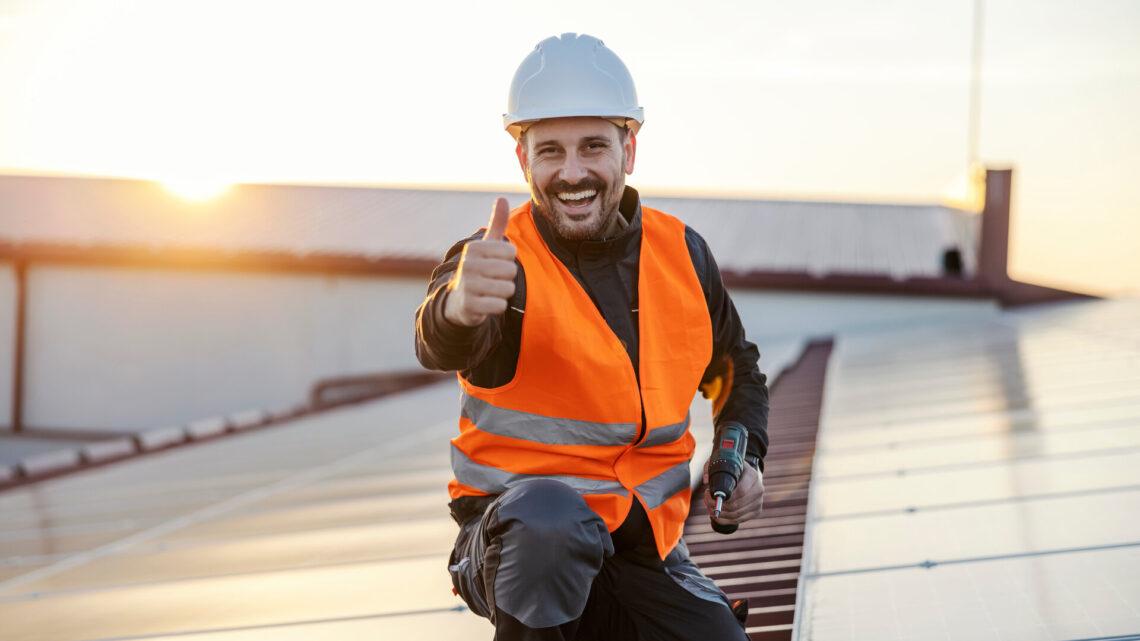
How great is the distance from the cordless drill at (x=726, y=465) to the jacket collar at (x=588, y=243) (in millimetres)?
559

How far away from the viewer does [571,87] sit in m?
2.98

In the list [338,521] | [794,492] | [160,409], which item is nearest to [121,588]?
[338,521]

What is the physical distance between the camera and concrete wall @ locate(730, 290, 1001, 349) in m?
15.1

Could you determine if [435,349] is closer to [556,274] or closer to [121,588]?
[556,274]

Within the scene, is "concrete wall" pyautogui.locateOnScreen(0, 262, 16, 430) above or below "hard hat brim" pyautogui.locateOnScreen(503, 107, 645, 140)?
below

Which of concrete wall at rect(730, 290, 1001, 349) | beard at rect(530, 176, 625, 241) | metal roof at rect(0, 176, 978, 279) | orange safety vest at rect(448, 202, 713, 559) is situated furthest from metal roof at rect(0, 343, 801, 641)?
metal roof at rect(0, 176, 978, 279)

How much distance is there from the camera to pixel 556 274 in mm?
2893

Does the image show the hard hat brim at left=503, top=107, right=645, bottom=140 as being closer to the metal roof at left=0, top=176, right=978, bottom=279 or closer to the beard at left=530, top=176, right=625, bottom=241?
the beard at left=530, top=176, right=625, bottom=241

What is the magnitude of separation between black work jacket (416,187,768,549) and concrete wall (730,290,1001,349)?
38.5 feet

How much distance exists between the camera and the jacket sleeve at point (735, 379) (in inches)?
129

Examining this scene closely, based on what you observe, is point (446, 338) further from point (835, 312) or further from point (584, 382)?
point (835, 312)

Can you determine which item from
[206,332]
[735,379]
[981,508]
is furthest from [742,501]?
[206,332]

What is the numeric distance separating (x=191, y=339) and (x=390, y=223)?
3.57 m

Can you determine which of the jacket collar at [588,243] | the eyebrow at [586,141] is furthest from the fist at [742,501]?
the eyebrow at [586,141]
